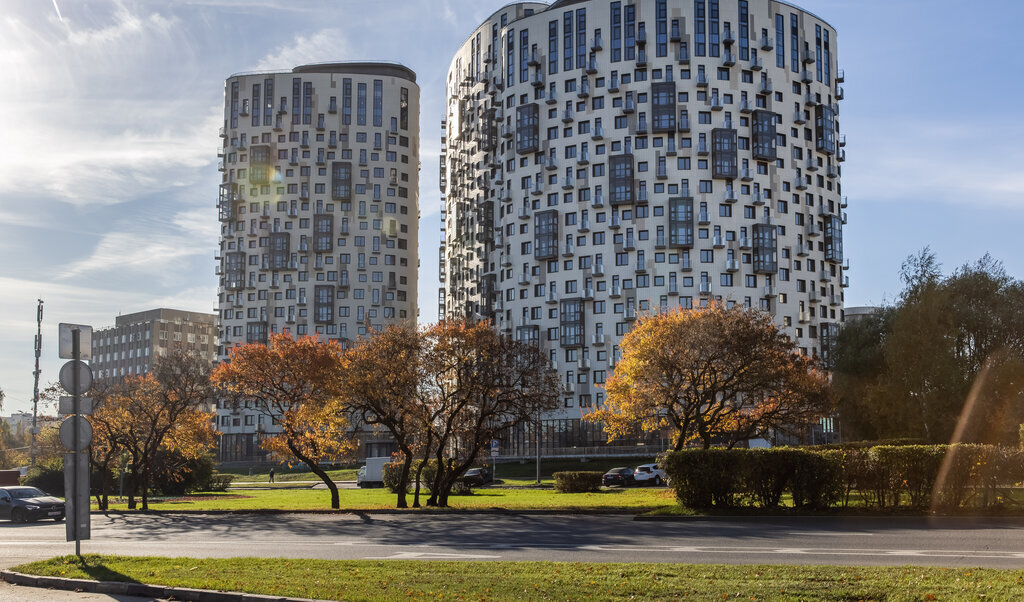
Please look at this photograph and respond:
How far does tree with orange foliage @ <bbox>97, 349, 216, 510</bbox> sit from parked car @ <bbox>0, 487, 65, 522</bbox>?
849cm

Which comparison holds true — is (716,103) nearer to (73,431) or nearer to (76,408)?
(76,408)

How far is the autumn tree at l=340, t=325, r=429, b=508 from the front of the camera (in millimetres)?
39688

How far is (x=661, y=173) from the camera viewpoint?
10656cm

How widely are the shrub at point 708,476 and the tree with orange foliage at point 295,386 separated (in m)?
16.5

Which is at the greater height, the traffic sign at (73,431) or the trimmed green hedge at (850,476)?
the traffic sign at (73,431)

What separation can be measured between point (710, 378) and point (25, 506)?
30.0 m

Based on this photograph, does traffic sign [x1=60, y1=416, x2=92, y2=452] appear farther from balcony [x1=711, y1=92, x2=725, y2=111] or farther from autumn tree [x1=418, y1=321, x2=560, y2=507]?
balcony [x1=711, y1=92, x2=725, y2=111]

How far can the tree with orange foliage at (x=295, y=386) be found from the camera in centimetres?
4128

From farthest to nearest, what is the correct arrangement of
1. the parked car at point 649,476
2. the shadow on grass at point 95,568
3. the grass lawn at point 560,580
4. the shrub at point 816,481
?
the parked car at point 649,476 < the shrub at point 816,481 < the shadow on grass at point 95,568 < the grass lawn at point 560,580

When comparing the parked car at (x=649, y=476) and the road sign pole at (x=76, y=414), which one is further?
the parked car at (x=649, y=476)

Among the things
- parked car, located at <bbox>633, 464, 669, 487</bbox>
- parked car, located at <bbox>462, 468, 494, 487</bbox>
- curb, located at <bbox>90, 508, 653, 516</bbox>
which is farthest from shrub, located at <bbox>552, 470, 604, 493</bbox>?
curb, located at <bbox>90, 508, 653, 516</bbox>

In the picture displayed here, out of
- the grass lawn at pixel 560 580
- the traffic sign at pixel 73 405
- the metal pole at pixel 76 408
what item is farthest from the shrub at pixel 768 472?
the traffic sign at pixel 73 405

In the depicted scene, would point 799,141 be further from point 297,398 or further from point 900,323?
point 297,398

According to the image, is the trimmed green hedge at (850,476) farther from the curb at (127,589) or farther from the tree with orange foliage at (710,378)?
the curb at (127,589)
